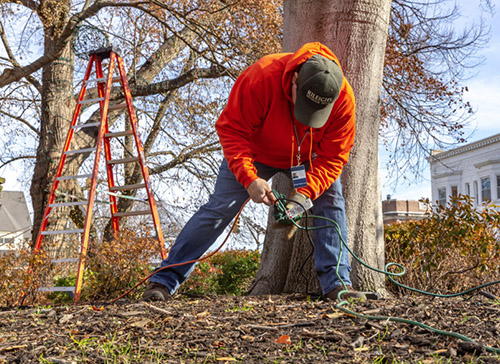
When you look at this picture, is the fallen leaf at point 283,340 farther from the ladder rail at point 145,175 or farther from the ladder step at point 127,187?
the ladder step at point 127,187

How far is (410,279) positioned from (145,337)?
358cm

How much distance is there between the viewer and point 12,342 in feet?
8.83

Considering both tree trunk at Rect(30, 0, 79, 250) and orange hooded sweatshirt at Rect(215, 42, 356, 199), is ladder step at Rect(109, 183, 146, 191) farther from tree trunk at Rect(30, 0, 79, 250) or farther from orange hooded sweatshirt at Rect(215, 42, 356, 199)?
orange hooded sweatshirt at Rect(215, 42, 356, 199)

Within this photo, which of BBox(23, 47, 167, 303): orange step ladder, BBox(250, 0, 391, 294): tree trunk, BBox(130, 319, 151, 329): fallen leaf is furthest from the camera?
BBox(23, 47, 167, 303): orange step ladder

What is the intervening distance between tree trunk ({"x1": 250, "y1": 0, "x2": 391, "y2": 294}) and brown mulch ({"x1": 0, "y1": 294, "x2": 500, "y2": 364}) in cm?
93

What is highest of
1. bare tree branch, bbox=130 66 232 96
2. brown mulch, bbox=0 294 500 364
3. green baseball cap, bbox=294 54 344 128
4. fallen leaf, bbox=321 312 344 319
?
bare tree branch, bbox=130 66 232 96

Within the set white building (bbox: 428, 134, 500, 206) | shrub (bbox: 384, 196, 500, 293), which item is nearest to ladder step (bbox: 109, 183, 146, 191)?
shrub (bbox: 384, 196, 500, 293)

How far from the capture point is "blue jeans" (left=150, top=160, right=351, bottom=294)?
3.70 m

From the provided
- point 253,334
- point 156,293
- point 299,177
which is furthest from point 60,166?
point 253,334

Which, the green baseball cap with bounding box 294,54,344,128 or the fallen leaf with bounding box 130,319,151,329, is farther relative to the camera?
the green baseball cap with bounding box 294,54,344,128

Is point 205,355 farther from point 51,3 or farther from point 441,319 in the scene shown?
point 51,3

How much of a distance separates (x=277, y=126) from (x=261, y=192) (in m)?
0.51

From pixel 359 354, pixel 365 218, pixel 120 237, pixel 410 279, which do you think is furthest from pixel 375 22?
pixel 120 237

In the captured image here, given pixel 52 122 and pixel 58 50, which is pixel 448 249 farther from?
pixel 52 122
